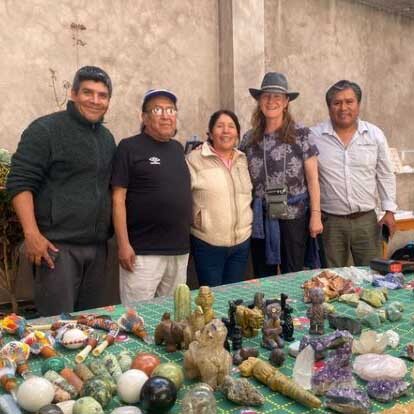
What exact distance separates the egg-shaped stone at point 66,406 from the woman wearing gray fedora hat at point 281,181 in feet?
6.92

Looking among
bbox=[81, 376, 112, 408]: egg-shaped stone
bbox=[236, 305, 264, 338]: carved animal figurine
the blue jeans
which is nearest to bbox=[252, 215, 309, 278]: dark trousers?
the blue jeans

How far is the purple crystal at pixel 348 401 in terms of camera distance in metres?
1.25

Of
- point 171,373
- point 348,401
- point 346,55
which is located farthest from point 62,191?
point 346,55

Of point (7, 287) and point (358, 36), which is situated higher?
point (358, 36)

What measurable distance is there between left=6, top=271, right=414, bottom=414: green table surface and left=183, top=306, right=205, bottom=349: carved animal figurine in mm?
66

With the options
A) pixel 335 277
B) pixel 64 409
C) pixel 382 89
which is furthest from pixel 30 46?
pixel 382 89

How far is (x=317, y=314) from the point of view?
1.89m

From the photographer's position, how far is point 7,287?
138 inches

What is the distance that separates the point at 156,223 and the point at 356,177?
5.00ft

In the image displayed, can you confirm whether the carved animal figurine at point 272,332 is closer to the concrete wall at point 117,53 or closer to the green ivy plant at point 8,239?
the green ivy plant at point 8,239

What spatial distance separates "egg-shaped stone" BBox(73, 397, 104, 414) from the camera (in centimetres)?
123

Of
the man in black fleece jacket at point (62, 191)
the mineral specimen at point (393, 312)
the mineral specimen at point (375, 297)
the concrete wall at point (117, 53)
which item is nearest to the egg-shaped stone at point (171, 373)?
the mineral specimen at point (393, 312)

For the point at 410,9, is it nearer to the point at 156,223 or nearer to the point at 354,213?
the point at 354,213

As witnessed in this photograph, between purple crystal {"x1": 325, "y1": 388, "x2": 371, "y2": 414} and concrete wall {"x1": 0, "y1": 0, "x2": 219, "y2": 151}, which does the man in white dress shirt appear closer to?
concrete wall {"x1": 0, "y1": 0, "x2": 219, "y2": 151}
